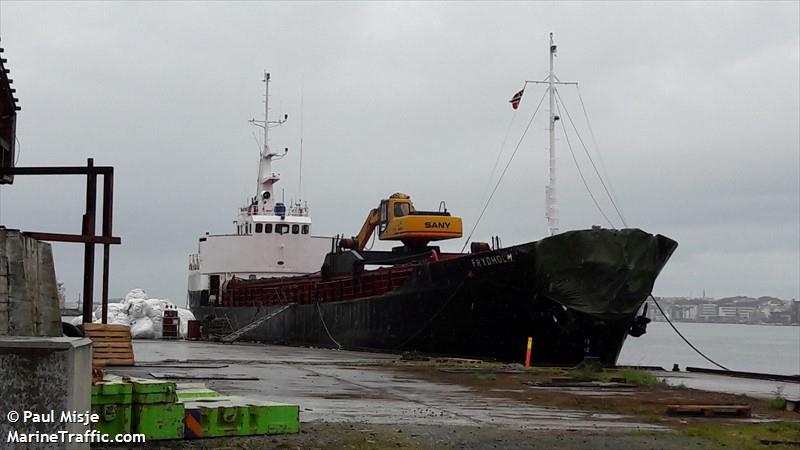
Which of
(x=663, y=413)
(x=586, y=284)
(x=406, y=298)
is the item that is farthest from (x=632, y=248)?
(x=663, y=413)

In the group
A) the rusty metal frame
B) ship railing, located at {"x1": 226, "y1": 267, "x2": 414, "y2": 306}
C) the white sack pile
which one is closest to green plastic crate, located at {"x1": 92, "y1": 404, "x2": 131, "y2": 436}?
the rusty metal frame

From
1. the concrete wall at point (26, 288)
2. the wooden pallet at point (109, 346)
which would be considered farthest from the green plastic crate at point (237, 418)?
the wooden pallet at point (109, 346)

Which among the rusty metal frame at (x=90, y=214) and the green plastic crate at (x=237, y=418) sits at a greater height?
the rusty metal frame at (x=90, y=214)

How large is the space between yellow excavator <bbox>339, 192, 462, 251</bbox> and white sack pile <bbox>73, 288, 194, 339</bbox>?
1182cm

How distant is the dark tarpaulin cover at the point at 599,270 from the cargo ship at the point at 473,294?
0.07 feet

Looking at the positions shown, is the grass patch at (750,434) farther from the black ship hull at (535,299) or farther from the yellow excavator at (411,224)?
the yellow excavator at (411,224)

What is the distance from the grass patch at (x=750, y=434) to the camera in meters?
7.93

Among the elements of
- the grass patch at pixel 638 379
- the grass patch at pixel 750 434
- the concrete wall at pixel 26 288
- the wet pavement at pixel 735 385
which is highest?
the concrete wall at pixel 26 288

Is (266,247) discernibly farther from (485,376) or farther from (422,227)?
(485,376)

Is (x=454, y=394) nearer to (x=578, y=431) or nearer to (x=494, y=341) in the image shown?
(x=578, y=431)

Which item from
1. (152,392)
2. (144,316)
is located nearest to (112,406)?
(152,392)

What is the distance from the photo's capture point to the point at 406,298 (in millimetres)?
24172

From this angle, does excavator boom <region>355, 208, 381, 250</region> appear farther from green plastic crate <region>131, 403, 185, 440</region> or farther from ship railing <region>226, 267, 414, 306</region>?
green plastic crate <region>131, 403, 185, 440</region>

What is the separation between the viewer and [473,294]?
2155cm
